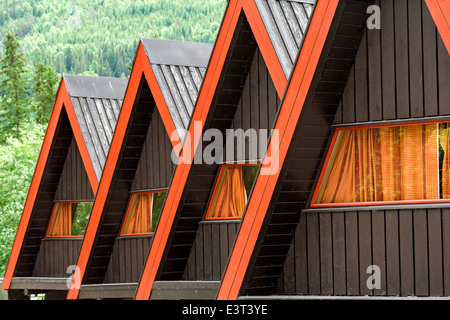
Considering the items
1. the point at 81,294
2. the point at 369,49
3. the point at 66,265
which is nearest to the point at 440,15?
the point at 369,49

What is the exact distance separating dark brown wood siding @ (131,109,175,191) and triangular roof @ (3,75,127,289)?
1.93m

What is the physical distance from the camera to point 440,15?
37.7 ft

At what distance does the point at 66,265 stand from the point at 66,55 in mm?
157368

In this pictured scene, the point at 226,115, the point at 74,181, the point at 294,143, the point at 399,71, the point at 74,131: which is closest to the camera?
the point at 399,71

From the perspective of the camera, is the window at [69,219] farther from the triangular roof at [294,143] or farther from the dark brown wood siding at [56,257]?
the triangular roof at [294,143]

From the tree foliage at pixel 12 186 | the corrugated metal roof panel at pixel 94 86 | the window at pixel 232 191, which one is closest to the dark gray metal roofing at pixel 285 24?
the window at pixel 232 191

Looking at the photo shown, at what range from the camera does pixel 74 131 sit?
72.0 ft

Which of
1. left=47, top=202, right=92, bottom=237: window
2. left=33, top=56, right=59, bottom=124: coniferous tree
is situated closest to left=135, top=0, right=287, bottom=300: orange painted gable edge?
left=47, top=202, right=92, bottom=237: window

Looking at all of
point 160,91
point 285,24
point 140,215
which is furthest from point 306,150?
point 140,215

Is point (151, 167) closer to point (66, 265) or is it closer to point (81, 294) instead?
point (81, 294)

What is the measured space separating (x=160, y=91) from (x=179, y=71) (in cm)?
108

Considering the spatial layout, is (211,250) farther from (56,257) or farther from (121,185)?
(56,257)

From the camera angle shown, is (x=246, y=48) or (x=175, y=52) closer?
(x=246, y=48)

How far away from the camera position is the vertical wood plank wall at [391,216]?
39.3ft
